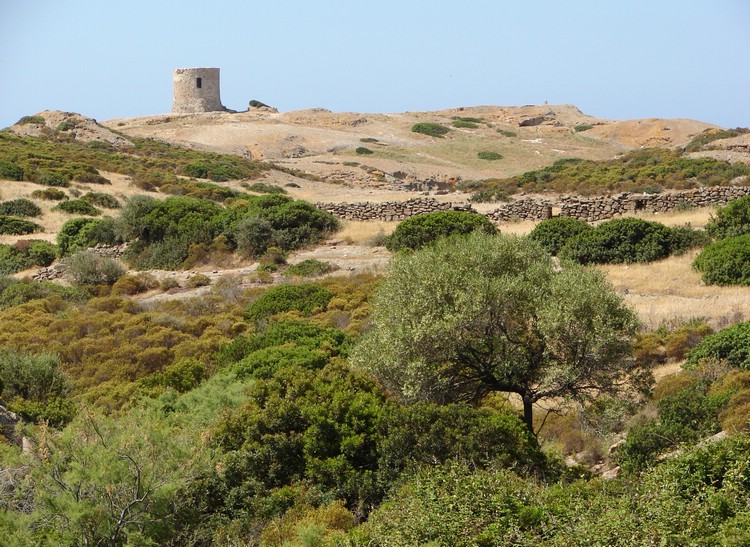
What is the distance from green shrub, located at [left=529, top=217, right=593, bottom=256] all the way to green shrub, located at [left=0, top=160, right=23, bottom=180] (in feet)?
90.7

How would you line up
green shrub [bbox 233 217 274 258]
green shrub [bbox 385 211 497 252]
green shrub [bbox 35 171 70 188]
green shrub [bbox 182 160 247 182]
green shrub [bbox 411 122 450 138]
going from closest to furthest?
green shrub [bbox 385 211 497 252], green shrub [bbox 233 217 274 258], green shrub [bbox 35 171 70 188], green shrub [bbox 182 160 247 182], green shrub [bbox 411 122 450 138]

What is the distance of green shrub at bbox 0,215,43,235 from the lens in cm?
3762

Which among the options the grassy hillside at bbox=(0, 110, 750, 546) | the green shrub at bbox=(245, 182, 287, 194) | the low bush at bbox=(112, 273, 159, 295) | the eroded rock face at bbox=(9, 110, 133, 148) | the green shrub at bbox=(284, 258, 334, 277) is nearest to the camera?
the grassy hillside at bbox=(0, 110, 750, 546)

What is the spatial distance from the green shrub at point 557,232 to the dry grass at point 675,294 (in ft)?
7.28

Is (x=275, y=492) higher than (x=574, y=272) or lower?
lower

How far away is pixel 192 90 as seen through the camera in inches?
3489

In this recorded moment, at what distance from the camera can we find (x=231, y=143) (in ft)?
241

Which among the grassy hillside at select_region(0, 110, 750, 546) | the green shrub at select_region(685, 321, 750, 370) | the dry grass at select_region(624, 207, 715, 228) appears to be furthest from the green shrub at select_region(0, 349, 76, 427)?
Answer: the dry grass at select_region(624, 207, 715, 228)

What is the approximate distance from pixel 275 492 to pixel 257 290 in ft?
47.6

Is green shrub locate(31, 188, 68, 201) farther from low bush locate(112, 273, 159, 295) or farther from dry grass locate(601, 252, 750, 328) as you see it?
dry grass locate(601, 252, 750, 328)

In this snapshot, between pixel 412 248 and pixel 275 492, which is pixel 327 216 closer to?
pixel 412 248

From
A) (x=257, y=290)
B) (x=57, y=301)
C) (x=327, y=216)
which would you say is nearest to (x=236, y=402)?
(x=257, y=290)

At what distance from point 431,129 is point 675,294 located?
62.1 m

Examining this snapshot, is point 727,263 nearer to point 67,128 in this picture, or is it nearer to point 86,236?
point 86,236
